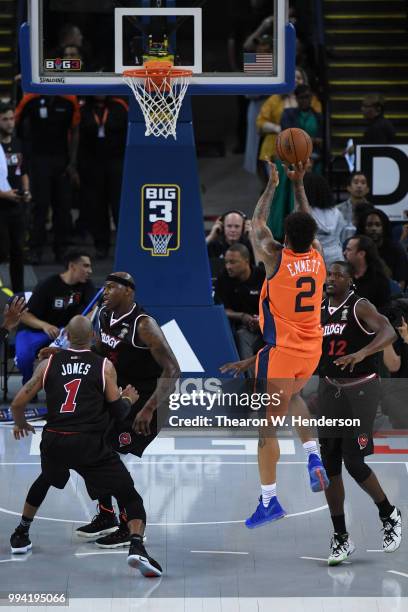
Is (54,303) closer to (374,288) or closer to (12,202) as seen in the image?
(12,202)

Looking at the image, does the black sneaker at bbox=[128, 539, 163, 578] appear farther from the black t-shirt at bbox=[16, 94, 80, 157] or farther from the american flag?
the black t-shirt at bbox=[16, 94, 80, 157]

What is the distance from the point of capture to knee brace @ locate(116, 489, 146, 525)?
851 cm

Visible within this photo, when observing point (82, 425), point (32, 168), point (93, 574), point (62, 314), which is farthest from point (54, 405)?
point (32, 168)

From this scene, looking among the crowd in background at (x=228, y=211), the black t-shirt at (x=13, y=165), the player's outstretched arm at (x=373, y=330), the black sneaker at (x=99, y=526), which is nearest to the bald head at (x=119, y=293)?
the black sneaker at (x=99, y=526)

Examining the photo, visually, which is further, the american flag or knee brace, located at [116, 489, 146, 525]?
the american flag

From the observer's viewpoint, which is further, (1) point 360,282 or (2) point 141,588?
(1) point 360,282

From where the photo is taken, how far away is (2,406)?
1220 centimetres

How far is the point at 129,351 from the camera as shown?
9320 mm

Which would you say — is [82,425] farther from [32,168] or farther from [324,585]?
[32,168]

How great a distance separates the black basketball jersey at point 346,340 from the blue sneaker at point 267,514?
0.92 metres

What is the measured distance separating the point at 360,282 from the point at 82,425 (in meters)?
3.88

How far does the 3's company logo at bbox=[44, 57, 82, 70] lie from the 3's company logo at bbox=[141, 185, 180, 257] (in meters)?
1.19

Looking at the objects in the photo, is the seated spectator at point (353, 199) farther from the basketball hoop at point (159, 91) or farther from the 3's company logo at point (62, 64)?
the 3's company logo at point (62, 64)

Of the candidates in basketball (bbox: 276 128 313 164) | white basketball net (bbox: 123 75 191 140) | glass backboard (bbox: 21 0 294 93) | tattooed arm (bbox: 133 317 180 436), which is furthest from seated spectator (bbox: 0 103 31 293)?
tattooed arm (bbox: 133 317 180 436)
